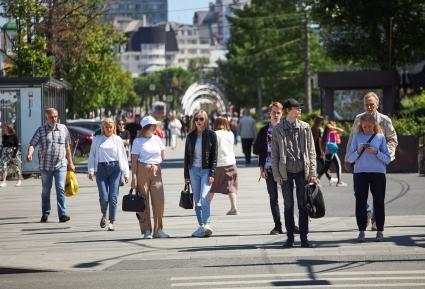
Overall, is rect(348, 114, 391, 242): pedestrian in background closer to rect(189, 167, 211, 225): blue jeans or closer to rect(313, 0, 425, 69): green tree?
rect(189, 167, 211, 225): blue jeans

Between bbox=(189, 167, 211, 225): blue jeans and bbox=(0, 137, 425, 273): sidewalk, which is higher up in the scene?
bbox=(189, 167, 211, 225): blue jeans

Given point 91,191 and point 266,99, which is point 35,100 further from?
point 266,99

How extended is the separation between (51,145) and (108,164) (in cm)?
155

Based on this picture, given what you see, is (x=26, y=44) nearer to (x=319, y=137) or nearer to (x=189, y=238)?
(x=319, y=137)

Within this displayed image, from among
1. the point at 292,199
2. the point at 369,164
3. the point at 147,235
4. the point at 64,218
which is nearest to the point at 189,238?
the point at 147,235

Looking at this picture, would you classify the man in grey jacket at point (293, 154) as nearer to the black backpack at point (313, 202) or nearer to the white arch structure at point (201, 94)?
the black backpack at point (313, 202)

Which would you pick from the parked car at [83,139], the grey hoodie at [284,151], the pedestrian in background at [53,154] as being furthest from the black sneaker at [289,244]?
the parked car at [83,139]

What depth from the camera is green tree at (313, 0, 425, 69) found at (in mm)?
43844

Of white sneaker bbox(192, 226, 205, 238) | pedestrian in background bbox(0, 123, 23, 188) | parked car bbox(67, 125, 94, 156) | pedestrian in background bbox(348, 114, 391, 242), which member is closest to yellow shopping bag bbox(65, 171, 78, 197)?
white sneaker bbox(192, 226, 205, 238)

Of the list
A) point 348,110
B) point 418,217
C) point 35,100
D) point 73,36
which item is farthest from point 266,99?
point 418,217

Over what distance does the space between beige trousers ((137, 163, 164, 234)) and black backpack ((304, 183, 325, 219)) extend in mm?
2494

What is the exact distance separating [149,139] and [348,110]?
2254 centimetres

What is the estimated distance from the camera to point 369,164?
44.4ft

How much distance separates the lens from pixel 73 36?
153 feet
